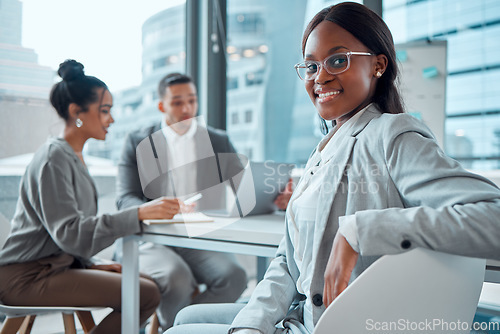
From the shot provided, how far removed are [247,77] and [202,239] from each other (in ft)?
7.08

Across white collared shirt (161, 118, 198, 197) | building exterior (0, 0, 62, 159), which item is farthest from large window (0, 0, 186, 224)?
white collared shirt (161, 118, 198, 197)

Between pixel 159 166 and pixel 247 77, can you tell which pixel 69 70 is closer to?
pixel 159 166

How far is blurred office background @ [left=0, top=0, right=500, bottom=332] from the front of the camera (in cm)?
236

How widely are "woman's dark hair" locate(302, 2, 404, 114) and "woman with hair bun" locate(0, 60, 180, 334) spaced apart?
93 centimetres

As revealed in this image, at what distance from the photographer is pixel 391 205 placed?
34.0 inches

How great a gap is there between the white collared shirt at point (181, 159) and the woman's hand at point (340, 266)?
5.59 ft

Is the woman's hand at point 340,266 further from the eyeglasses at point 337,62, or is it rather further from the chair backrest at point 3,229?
the chair backrest at point 3,229

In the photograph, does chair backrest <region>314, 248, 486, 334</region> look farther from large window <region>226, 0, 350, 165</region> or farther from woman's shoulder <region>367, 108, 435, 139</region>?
large window <region>226, 0, 350, 165</region>

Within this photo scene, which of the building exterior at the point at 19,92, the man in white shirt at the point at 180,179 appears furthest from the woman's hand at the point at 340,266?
the building exterior at the point at 19,92

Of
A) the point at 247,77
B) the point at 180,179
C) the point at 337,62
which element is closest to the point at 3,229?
the point at 180,179

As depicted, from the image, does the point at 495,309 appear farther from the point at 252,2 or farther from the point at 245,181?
the point at 252,2

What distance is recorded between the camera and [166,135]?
8.32ft

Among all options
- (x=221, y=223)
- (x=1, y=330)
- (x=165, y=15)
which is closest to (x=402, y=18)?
(x=165, y=15)

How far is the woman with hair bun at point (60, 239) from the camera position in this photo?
5.32ft
